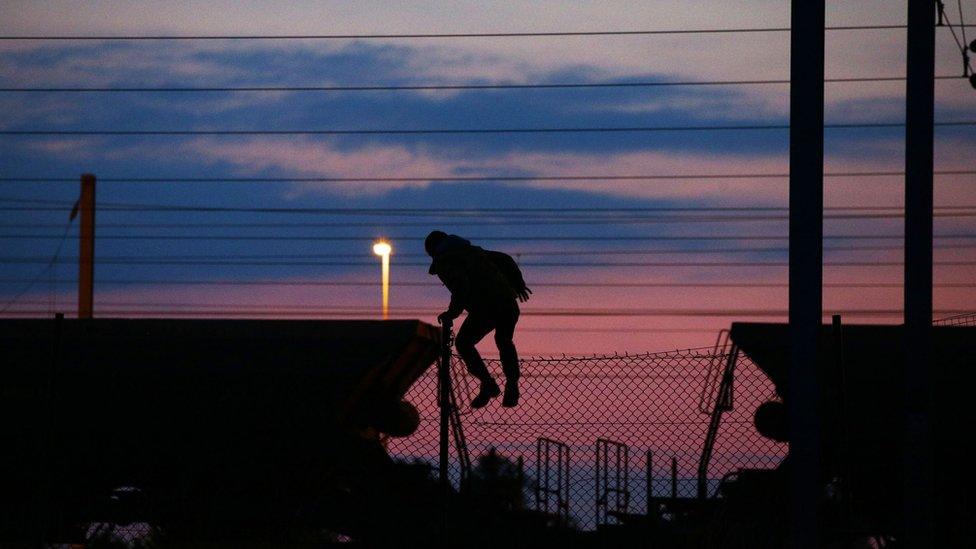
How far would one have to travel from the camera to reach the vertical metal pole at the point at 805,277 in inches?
265

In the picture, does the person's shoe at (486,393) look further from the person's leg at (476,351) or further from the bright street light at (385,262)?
the bright street light at (385,262)

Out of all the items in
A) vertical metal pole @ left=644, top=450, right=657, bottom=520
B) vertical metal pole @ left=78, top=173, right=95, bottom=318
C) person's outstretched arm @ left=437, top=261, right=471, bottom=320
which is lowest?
vertical metal pole @ left=644, top=450, right=657, bottom=520

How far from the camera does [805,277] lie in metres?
6.77

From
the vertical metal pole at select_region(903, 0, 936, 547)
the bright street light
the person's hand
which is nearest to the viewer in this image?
the vertical metal pole at select_region(903, 0, 936, 547)

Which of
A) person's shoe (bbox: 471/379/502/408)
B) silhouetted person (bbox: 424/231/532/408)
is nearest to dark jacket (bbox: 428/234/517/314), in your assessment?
silhouetted person (bbox: 424/231/532/408)

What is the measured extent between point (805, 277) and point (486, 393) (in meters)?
4.48

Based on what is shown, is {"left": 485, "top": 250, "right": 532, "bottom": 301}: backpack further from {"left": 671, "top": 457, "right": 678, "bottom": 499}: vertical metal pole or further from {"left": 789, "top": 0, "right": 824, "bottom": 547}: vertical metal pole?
{"left": 789, "top": 0, "right": 824, "bottom": 547}: vertical metal pole

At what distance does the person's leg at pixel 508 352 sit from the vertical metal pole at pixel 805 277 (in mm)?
3762

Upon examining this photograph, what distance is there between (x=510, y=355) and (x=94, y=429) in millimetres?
4094

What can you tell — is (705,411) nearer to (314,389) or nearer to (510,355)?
(510,355)

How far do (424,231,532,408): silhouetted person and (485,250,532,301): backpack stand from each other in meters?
0.07

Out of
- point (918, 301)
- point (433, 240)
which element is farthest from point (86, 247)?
point (918, 301)

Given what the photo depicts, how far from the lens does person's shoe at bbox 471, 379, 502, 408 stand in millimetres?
10789

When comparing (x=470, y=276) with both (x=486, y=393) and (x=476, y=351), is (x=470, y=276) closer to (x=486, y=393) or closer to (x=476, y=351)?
(x=476, y=351)
